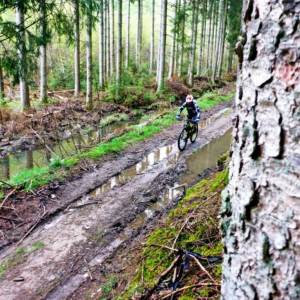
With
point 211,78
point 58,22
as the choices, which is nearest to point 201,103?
point 211,78

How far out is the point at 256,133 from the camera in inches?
34.4

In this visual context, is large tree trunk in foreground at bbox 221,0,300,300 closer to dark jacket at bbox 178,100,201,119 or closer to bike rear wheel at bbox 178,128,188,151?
dark jacket at bbox 178,100,201,119

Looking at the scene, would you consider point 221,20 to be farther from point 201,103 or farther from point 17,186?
point 17,186

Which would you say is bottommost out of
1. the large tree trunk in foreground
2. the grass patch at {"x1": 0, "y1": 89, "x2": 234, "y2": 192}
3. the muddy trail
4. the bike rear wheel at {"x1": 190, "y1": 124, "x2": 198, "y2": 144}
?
the muddy trail

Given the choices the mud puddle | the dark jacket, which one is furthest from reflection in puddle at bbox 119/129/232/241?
the dark jacket

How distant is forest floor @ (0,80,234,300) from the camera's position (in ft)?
14.4

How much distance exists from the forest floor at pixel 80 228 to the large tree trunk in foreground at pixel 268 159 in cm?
331

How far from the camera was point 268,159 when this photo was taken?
84 centimetres

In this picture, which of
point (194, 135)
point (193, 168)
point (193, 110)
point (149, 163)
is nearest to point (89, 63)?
point (194, 135)

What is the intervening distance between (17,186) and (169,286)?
20.1 feet

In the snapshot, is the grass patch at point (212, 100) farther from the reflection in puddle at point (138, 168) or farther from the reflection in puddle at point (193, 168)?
the reflection in puddle at point (138, 168)

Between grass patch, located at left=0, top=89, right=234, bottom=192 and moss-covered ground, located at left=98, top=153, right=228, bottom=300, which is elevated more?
moss-covered ground, located at left=98, top=153, right=228, bottom=300

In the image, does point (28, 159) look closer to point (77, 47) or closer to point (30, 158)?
point (30, 158)

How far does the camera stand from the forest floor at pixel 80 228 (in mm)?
4399
